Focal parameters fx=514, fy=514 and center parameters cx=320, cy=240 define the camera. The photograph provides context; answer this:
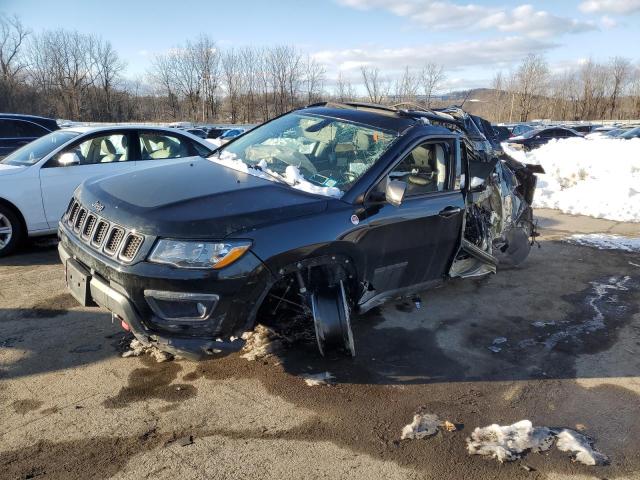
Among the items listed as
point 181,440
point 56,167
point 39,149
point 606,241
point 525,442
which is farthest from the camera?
point 606,241

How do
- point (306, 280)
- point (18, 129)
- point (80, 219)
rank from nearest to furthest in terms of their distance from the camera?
point (306, 280) < point (80, 219) < point (18, 129)

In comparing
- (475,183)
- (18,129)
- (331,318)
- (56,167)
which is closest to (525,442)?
(331,318)

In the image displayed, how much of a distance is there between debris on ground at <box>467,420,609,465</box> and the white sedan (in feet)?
17.3

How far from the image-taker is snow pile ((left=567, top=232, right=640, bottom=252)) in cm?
781

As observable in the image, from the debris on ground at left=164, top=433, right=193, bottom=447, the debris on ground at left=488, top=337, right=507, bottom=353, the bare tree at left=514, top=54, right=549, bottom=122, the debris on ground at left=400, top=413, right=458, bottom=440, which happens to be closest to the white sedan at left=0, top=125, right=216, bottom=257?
the debris on ground at left=164, top=433, right=193, bottom=447

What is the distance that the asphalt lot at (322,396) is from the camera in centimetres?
285

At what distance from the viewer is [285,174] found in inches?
157

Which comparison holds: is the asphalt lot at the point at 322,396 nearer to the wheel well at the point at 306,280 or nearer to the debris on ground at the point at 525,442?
the debris on ground at the point at 525,442

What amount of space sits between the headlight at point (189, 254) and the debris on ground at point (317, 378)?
1137 mm

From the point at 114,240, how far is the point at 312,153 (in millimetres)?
1735

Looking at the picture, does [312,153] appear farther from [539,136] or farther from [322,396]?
[539,136]

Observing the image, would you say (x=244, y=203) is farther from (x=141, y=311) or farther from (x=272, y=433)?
(x=272, y=433)

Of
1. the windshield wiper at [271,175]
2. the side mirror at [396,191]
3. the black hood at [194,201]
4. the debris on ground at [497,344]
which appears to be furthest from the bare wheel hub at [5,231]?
the debris on ground at [497,344]

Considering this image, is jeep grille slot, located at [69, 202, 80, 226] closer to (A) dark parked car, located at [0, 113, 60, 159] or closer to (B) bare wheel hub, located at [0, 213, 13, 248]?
(B) bare wheel hub, located at [0, 213, 13, 248]
